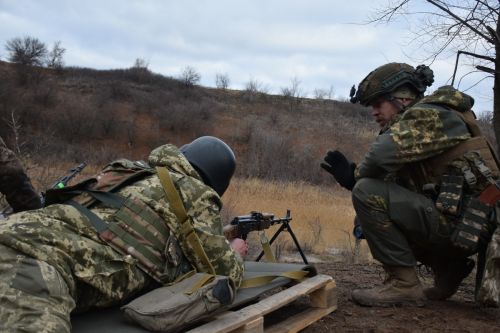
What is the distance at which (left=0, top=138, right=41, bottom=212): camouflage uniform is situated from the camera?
4.91 metres

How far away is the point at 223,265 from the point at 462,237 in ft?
5.75

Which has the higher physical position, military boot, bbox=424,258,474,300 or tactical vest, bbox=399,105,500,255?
tactical vest, bbox=399,105,500,255

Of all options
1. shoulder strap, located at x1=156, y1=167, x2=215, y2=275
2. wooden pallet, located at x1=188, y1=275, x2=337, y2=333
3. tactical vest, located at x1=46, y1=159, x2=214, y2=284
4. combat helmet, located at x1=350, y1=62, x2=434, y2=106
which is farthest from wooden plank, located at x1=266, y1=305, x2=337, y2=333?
combat helmet, located at x1=350, y1=62, x2=434, y2=106

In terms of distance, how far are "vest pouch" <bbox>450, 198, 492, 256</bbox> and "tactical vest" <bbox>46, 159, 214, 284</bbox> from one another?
183 centimetres

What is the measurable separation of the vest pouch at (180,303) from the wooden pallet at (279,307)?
0.09m

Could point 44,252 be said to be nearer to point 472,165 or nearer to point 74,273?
point 74,273

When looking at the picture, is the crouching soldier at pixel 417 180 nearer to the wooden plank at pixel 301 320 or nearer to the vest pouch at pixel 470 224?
the vest pouch at pixel 470 224

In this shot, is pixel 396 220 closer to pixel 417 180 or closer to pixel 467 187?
pixel 417 180

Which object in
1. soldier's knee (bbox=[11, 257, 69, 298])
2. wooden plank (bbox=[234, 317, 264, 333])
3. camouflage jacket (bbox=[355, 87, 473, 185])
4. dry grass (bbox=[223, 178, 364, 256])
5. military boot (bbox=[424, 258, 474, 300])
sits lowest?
dry grass (bbox=[223, 178, 364, 256])

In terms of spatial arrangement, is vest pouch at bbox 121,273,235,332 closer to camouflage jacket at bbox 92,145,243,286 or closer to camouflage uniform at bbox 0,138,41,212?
camouflage jacket at bbox 92,145,243,286

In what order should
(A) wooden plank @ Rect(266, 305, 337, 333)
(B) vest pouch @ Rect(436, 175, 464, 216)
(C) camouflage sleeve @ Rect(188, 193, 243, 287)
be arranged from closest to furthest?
(C) camouflage sleeve @ Rect(188, 193, 243, 287), (A) wooden plank @ Rect(266, 305, 337, 333), (B) vest pouch @ Rect(436, 175, 464, 216)

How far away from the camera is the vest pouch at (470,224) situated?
376 centimetres

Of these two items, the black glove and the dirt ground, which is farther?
the black glove

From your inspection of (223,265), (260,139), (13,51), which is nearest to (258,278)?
(223,265)
